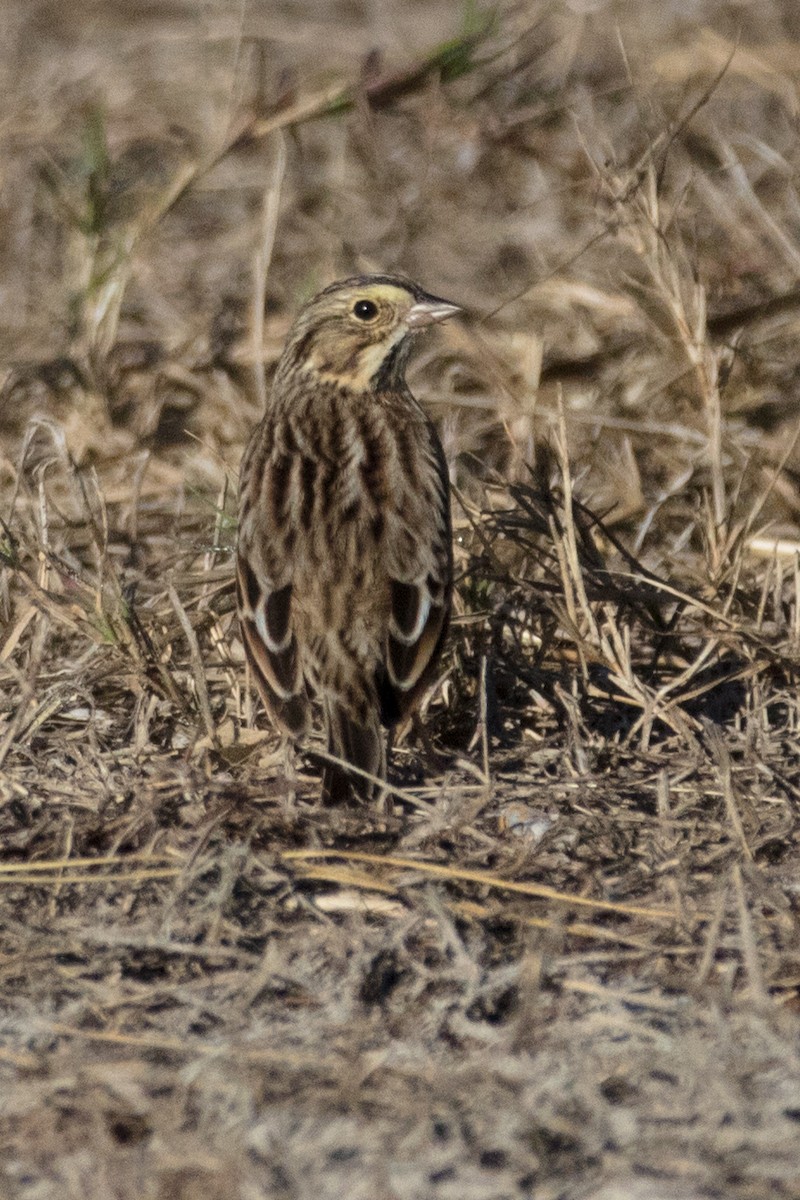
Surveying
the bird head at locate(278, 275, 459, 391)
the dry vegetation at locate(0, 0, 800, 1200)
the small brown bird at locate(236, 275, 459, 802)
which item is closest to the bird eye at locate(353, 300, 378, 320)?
the bird head at locate(278, 275, 459, 391)

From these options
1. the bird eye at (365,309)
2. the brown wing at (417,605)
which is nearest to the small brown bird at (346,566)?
the brown wing at (417,605)

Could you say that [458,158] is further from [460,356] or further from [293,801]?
[293,801]

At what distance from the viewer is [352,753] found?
3.89 metres

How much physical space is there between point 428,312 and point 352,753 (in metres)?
1.25

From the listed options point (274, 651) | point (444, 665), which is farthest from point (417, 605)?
point (444, 665)

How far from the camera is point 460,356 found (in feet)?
20.7

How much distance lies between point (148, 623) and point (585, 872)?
128cm

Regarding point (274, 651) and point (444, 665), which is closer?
point (274, 651)

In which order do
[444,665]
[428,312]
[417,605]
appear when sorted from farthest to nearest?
1. [428,312]
2. [444,665]
3. [417,605]

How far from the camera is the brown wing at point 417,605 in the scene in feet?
12.9

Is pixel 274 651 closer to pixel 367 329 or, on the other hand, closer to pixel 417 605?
pixel 417 605

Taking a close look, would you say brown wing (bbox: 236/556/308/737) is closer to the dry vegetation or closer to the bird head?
the dry vegetation

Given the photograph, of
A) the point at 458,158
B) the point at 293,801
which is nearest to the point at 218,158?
the point at 458,158

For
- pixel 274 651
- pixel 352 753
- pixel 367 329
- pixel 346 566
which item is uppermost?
pixel 367 329
